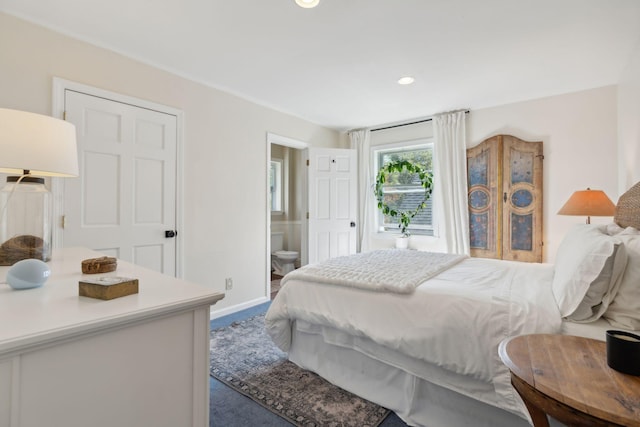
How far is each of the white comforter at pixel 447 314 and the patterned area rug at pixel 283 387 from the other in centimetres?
35

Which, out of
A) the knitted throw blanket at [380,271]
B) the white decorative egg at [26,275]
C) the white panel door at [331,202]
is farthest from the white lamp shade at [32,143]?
the white panel door at [331,202]

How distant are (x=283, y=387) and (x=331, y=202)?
9.31 ft

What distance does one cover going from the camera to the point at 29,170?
1.30m

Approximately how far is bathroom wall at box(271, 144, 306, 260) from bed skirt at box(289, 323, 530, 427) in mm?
3646

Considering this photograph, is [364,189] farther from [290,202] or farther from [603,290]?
[603,290]

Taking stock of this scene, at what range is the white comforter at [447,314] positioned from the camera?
1374mm

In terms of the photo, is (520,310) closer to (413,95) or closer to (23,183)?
(23,183)

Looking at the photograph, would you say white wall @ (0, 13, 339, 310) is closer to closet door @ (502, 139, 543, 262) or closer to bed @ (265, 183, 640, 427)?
bed @ (265, 183, 640, 427)

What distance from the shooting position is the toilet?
17.1 ft

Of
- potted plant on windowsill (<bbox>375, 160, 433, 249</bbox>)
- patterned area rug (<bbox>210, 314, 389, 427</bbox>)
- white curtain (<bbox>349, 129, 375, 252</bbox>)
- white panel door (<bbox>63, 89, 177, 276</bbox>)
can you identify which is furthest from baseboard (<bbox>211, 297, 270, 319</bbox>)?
potted plant on windowsill (<bbox>375, 160, 433, 249</bbox>)

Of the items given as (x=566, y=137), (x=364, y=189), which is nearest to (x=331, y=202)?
(x=364, y=189)

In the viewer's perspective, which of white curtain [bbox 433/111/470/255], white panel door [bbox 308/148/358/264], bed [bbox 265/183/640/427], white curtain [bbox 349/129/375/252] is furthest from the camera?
white curtain [bbox 349/129/375/252]

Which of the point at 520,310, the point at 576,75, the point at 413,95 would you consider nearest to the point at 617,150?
the point at 576,75

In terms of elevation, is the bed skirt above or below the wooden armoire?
below
